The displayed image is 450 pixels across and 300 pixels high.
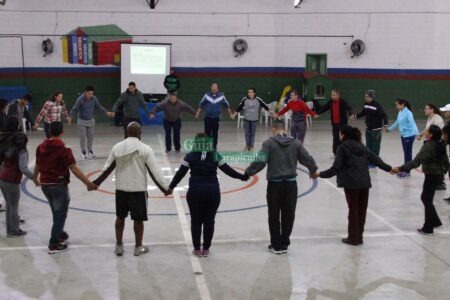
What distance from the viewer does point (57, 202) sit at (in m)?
6.77

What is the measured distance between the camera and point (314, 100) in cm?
2077

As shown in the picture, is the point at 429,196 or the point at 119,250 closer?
the point at 119,250

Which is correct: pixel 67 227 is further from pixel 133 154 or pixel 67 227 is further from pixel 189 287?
pixel 189 287

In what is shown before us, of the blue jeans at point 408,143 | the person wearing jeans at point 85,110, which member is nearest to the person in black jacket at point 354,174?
the blue jeans at point 408,143

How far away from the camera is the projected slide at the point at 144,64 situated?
2039cm

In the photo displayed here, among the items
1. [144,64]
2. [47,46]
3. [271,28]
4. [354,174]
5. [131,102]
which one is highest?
[271,28]

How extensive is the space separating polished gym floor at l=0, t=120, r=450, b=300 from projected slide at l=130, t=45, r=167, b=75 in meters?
10.7

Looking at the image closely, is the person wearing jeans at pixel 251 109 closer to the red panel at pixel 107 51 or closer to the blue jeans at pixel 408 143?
the blue jeans at pixel 408 143

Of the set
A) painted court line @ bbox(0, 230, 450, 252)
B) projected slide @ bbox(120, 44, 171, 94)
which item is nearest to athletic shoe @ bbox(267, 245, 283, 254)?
painted court line @ bbox(0, 230, 450, 252)

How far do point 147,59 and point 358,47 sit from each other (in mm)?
8217

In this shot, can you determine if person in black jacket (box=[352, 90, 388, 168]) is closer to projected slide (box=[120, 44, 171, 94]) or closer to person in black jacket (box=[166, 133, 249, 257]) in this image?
person in black jacket (box=[166, 133, 249, 257])

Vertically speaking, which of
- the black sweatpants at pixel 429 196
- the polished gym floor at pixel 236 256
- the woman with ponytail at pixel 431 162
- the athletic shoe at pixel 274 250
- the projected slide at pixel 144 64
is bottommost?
the polished gym floor at pixel 236 256

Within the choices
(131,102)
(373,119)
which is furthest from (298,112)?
(131,102)

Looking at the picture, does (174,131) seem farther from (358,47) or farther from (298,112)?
(358,47)
